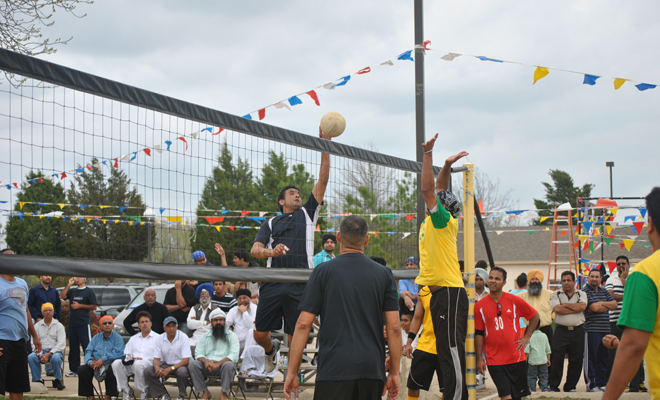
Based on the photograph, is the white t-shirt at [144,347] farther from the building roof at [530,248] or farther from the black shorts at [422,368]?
the building roof at [530,248]

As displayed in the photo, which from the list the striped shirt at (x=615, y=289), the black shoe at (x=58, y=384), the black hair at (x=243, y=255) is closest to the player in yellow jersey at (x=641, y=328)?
the black hair at (x=243, y=255)

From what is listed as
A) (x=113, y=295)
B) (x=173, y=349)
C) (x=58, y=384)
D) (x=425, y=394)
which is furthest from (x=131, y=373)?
(x=113, y=295)

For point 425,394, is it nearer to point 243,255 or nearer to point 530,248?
point 243,255

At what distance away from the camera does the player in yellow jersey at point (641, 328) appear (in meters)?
2.63

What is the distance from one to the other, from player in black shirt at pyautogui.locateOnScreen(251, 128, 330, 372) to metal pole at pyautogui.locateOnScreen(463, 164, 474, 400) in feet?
5.04

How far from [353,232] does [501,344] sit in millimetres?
3052

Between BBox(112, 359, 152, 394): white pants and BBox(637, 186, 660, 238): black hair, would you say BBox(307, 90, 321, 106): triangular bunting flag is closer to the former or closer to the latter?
BBox(112, 359, 152, 394): white pants

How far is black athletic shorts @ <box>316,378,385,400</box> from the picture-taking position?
12.8ft

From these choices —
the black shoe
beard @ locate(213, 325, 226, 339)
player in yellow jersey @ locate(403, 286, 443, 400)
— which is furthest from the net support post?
the black shoe

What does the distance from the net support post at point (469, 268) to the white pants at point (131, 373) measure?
15.9 feet

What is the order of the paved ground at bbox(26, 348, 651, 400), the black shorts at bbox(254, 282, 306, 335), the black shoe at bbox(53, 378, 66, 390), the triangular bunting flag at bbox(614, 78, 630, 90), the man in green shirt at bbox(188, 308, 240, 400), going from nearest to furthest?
the black shorts at bbox(254, 282, 306, 335) → the paved ground at bbox(26, 348, 651, 400) → the man in green shirt at bbox(188, 308, 240, 400) → the triangular bunting flag at bbox(614, 78, 630, 90) → the black shoe at bbox(53, 378, 66, 390)

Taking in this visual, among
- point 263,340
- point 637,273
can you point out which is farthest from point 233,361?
point 637,273

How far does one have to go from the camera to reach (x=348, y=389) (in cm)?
389

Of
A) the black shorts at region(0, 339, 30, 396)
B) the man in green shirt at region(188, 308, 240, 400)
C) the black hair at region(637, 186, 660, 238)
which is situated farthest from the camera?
the man in green shirt at region(188, 308, 240, 400)
